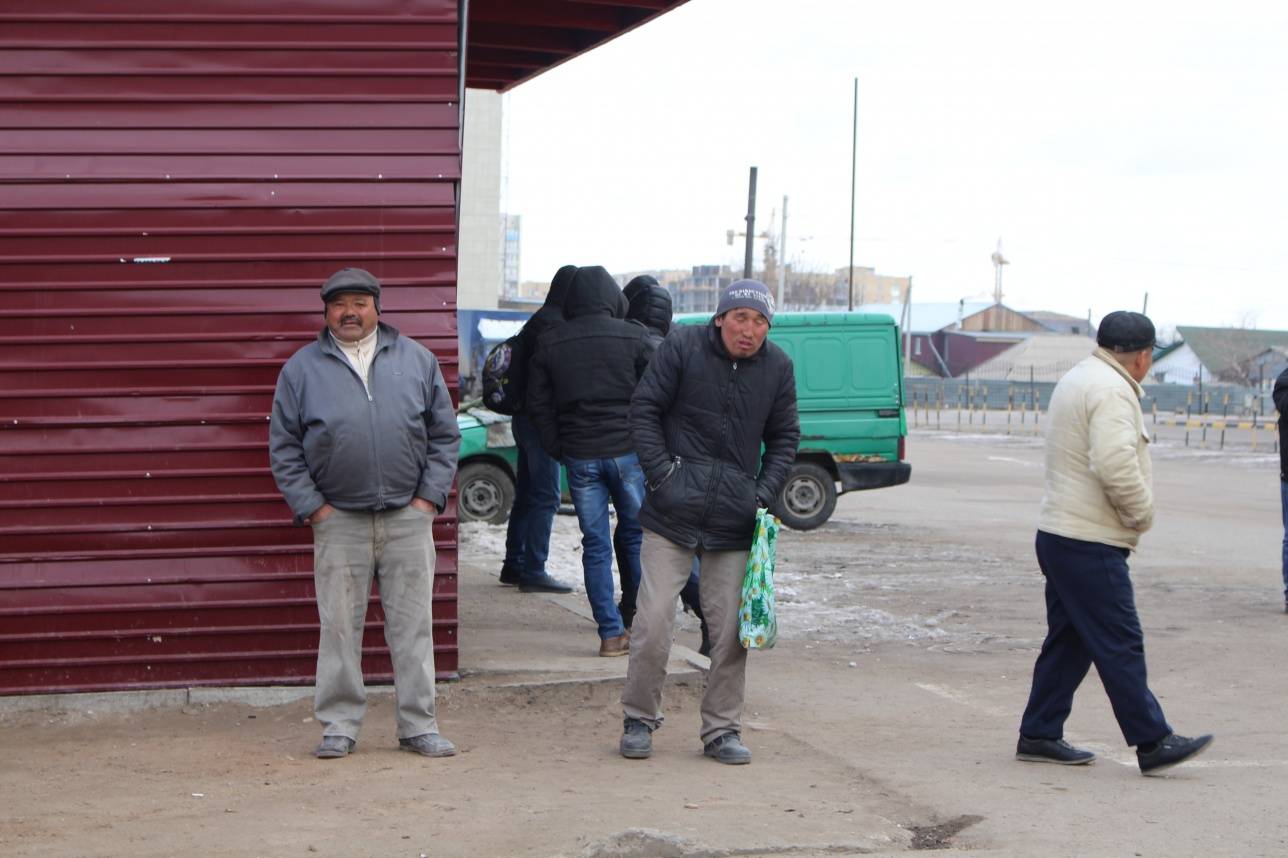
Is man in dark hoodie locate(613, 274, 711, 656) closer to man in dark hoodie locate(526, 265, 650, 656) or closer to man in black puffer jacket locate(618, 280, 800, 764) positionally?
man in dark hoodie locate(526, 265, 650, 656)

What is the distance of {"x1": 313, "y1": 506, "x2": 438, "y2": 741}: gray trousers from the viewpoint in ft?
19.9

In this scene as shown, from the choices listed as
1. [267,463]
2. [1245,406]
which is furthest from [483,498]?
[1245,406]

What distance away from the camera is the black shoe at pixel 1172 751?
19.7ft

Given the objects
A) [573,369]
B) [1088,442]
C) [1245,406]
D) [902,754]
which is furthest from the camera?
[1245,406]

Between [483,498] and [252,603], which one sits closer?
[252,603]

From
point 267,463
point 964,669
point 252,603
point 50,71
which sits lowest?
point 964,669

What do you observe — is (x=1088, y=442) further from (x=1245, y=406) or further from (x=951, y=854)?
(x=1245, y=406)

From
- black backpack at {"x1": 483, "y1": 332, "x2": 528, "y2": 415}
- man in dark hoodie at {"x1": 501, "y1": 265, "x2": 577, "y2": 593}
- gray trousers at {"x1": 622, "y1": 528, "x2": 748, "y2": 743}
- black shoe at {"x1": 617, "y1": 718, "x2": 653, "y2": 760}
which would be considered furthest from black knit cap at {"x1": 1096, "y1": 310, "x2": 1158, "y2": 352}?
man in dark hoodie at {"x1": 501, "y1": 265, "x2": 577, "y2": 593}

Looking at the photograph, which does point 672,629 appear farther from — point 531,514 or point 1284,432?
point 1284,432

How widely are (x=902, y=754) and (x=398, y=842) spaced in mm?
2361

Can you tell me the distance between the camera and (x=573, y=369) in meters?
7.86

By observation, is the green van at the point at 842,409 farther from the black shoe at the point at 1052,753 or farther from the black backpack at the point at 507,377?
the black shoe at the point at 1052,753

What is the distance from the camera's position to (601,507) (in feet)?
25.7

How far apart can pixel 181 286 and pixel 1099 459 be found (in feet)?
12.3
